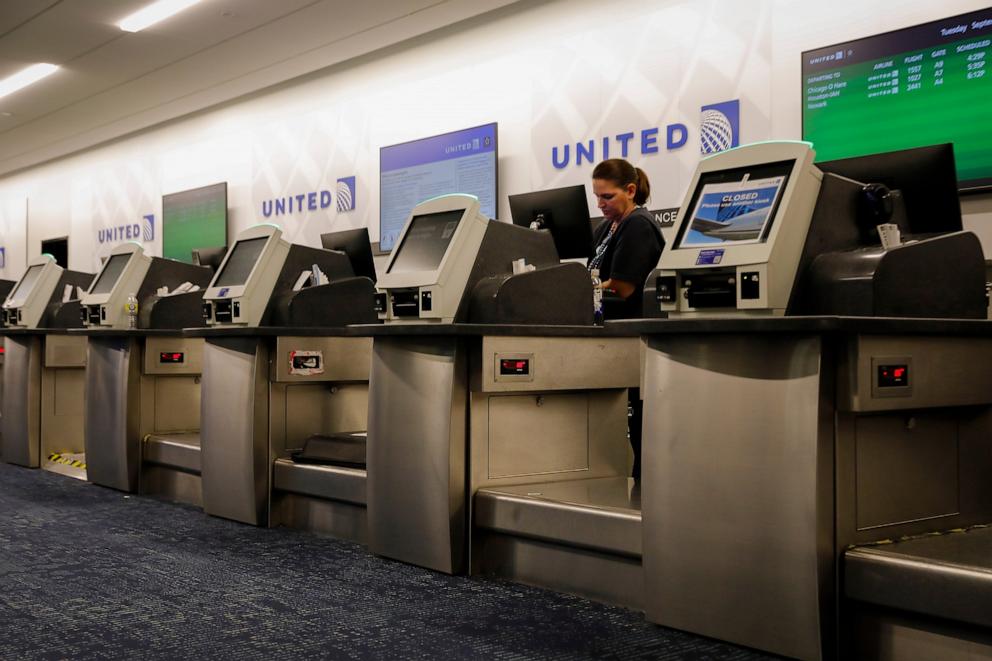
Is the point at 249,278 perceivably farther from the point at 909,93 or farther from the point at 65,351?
the point at 909,93

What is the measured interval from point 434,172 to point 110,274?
2.43 meters

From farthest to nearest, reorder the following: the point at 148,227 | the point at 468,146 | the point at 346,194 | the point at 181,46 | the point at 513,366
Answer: the point at 148,227 < the point at 346,194 < the point at 181,46 < the point at 468,146 < the point at 513,366

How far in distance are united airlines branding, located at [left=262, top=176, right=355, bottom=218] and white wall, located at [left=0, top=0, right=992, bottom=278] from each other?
0.23ft

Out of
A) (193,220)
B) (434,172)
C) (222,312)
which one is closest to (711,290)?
(222,312)

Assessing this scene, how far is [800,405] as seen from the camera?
2428 mm

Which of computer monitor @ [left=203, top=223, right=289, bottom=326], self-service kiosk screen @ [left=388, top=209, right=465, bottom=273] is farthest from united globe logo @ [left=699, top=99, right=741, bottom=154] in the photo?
computer monitor @ [left=203, top=223, right=289, bottom=326]

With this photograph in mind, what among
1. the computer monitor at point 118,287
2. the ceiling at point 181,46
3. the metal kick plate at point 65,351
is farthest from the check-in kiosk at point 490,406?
the metal kick plate at point 65,351

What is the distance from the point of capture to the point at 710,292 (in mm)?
2770

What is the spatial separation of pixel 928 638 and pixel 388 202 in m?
6.06

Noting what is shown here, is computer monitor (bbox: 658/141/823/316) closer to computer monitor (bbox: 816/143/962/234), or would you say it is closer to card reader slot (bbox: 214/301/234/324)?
computer monitor (bbox: 816/143/962/234)

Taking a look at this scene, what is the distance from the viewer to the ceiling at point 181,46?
22.1ft

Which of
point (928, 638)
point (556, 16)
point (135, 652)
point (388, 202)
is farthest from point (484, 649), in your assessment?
point (388, 202)

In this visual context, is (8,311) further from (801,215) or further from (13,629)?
(801,215)

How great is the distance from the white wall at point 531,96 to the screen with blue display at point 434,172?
0.12m
